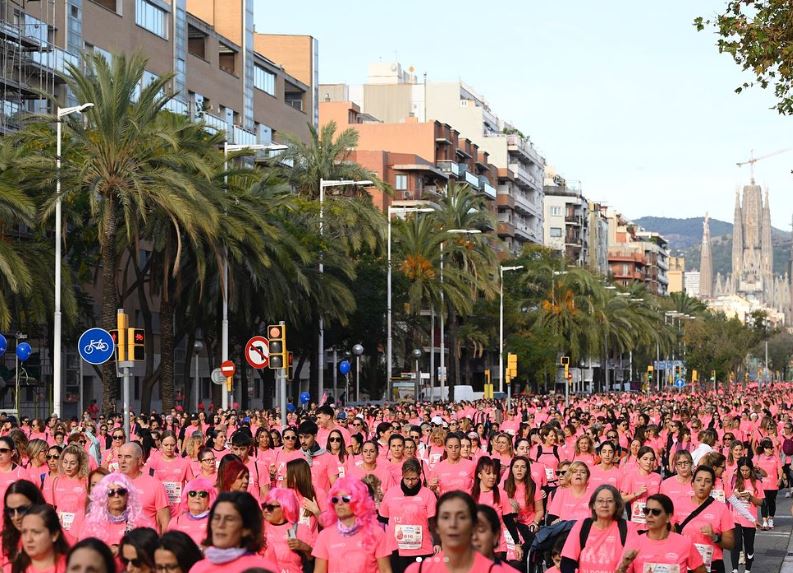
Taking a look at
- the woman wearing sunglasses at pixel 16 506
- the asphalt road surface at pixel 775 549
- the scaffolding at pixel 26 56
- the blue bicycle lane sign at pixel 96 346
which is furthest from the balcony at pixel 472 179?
the woman wearing sunglasses at pixel 16 506

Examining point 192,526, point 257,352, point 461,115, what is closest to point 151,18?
point 257,352

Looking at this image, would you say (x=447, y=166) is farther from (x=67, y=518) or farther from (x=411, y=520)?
(x=411, y=520)

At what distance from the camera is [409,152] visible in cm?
10700

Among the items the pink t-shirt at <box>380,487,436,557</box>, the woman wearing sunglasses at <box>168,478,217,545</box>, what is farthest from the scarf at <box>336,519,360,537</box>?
the pink t-shirt at <box>380,487,436,557</box>

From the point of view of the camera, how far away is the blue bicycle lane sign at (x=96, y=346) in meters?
21.4

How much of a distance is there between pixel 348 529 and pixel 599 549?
151 cm

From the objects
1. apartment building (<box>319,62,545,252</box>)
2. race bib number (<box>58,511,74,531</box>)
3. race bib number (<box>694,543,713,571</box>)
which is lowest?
race bib number (<box>694,543,713,571</box>)

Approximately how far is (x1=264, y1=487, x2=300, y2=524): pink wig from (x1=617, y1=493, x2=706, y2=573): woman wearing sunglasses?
1.87m

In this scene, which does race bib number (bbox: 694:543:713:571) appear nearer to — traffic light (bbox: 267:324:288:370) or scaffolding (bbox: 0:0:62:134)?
traffic light (bbox: 267:324:288:370)

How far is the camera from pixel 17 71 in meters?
51.0

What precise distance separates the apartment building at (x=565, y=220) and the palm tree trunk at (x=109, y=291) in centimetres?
11236

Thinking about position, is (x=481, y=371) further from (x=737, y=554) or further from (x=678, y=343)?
(x=737, y=554)

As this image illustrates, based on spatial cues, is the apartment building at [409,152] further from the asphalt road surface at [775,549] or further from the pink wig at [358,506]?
the pink wig at [358,506]

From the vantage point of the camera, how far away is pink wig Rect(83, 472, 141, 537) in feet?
28.7
